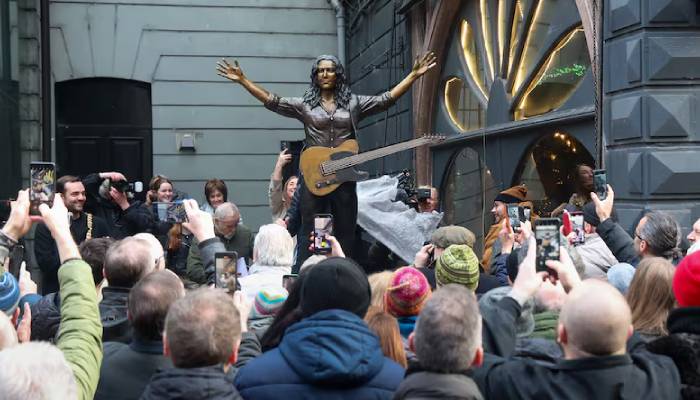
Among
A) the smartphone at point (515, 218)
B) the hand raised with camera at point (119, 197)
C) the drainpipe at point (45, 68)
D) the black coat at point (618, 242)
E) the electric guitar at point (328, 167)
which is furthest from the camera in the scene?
the drainpipe at point (45, 68)

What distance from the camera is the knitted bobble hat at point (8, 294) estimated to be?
2949mm

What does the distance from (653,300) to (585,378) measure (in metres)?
0.83

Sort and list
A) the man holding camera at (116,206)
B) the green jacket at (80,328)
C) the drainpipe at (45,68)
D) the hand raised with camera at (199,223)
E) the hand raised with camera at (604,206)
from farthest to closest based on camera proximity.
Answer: the drainpipe at (45,68), the man holding camera at (116,206), the hand raised with camera at (604,206), the hand raised with camera at (199,223), the green jacket at (80,328)

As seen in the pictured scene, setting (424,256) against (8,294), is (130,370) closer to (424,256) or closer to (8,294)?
(8,294)

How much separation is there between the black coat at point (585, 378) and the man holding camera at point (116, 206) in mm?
4161

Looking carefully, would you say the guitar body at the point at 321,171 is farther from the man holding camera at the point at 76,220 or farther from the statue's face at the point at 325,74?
the man holding camera at the point at 76,220

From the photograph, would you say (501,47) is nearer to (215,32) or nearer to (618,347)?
(215,32)

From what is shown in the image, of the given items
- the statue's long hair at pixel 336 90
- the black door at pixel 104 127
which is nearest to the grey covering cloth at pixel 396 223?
the statue's long hair at pixel 336 90

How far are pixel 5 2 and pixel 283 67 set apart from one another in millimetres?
4863

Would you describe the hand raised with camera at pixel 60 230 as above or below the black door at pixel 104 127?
below

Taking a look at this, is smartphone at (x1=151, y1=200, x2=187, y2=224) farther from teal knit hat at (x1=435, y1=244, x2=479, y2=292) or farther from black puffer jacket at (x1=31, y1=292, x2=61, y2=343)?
teal knit hat at (x1=435, y1=244, x2=479, y2=292)

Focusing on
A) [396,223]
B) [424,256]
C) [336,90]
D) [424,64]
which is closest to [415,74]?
[424,64]

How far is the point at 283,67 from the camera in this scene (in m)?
13.8

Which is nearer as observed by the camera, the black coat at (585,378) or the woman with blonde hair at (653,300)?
the black coat at (585,378)
